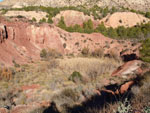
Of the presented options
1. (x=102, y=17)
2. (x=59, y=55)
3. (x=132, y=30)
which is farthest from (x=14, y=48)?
(x=102, y=17)

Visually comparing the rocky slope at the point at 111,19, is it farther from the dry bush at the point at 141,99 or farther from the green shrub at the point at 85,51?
the dry bush at the point at 141,99

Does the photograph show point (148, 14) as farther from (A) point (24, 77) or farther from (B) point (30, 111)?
(B) point (30, 111)

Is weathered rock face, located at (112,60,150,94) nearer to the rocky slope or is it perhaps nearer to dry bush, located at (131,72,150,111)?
dry bush, located at (131,72,150,111)

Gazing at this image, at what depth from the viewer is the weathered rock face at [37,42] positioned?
1909cm

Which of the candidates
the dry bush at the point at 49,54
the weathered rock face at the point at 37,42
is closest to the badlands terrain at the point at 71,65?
the weathered rock face at the point at 37,42

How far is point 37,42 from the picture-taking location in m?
25.5

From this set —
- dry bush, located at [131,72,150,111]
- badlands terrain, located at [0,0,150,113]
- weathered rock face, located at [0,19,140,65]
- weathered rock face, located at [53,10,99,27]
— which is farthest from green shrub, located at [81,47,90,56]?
weathered rock face, located at [53,10,99,27]

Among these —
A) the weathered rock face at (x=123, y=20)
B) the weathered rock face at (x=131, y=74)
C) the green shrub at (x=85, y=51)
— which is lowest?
the green shrub at (x=85, y=51)

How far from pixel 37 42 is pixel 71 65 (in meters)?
10.9

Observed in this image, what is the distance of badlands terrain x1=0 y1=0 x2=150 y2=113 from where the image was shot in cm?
515

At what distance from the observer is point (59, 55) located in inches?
979

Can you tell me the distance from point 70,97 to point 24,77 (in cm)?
808

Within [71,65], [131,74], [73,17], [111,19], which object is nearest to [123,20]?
[111,19]

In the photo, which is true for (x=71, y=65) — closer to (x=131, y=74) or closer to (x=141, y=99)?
(x=131, y=74)
